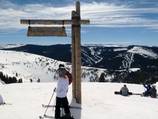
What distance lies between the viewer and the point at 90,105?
17.1 m

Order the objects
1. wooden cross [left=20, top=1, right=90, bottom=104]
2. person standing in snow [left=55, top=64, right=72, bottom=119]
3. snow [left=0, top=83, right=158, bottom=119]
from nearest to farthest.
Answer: person standing in snow [left=55, top=64, right=72, bottom=119] < snow [left=0, top=83, right=158, bottom=119] < wooden cross [left=20, top=1, right=90, bottom=104]

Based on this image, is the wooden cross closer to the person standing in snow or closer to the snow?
the snow

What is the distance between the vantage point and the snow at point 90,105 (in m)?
14.9

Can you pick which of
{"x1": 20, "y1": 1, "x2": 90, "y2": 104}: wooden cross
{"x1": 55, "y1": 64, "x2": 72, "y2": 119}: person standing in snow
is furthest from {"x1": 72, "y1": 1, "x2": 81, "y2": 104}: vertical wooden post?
{"x1": 55, "y1": 64, "x2": 72, "y2": 119}: person standing in snow

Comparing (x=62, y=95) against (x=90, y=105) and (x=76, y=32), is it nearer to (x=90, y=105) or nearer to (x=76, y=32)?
(x=90, y=105)

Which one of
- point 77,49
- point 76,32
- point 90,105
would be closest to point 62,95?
point 90,105

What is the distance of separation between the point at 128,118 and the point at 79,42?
425cm

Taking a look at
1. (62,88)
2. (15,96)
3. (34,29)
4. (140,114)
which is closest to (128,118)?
(140,114)

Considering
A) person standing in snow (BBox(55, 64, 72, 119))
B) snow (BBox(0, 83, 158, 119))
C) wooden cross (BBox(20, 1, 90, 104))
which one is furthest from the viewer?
wooden cross (BBox(20, 1, 90, 104))

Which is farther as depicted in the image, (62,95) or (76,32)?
(76,32)

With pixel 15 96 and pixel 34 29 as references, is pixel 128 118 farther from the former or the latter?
pixel 15 96

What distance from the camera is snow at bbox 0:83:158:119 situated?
14930mm

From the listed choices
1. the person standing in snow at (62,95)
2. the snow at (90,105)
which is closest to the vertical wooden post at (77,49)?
the snow at (90,105)

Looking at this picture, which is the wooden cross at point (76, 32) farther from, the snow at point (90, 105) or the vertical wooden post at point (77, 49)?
the snow at point (90, 105)
